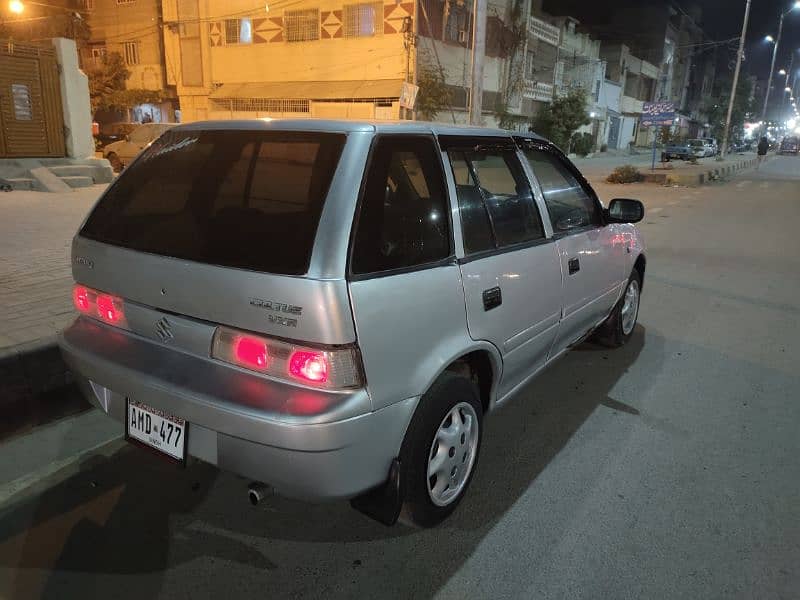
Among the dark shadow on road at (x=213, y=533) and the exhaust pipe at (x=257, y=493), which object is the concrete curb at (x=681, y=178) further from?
the exhaust pipe at (x=257, y=493)

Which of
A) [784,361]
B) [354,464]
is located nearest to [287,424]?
[354,464]

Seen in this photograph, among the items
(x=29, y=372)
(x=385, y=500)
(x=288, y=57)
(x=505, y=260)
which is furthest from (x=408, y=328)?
(x=288, y=57)

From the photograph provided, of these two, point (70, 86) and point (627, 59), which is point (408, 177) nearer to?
point (70, 86)

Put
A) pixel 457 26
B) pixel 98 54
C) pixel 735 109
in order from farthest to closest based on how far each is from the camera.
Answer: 1. pixel 735 109
2. pixel 98 54
3. pixel 457 26

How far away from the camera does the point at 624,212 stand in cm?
413

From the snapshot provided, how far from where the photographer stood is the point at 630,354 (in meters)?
4.87

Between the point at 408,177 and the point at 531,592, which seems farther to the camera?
the point at 408,177

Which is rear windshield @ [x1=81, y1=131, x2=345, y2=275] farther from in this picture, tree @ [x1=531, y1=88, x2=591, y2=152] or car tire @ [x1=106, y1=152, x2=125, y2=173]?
tree @ [x1=531, y1=88, x2=591, y2=152]

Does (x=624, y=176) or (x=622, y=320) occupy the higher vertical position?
(x=624, y=176)

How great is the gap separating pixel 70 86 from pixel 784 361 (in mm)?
14219

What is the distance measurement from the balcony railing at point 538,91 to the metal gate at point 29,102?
26496 mm

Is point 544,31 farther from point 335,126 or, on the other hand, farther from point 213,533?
point 213,533

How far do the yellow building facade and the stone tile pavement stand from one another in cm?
1581

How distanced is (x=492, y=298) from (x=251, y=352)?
1.13m
